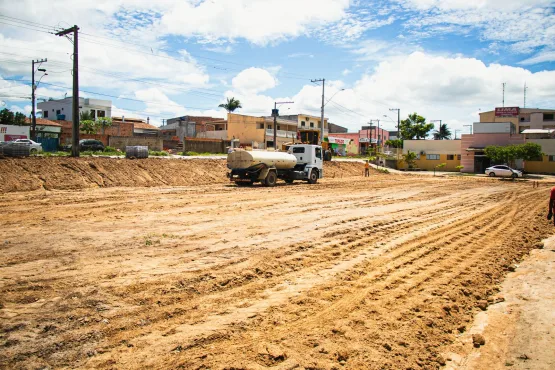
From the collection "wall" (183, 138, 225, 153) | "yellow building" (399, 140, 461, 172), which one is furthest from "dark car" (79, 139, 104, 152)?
"yellow building" (399, 140, 461, 172)

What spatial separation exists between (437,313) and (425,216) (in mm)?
8519

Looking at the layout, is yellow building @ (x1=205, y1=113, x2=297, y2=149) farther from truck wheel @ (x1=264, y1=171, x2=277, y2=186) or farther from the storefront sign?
truck wheel @ (x1=264, y1=171, x2=277, y2=186)

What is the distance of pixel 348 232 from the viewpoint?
9938 millimetres

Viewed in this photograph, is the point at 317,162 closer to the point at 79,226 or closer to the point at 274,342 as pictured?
the point at 79,226

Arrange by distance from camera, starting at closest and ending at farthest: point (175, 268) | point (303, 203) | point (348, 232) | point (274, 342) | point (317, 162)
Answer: point (274, 342) → point (175, 268) → point (348, 232) → point (303, 203) → point (317, 162)

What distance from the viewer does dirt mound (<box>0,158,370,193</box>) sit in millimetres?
17970

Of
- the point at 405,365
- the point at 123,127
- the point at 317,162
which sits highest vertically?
the point at 123,127

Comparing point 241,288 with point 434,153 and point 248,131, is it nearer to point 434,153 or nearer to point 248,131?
point 248,131

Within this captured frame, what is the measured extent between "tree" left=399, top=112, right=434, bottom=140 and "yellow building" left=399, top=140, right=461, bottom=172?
1197 cm

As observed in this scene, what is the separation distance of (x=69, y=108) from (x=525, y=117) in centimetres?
8541

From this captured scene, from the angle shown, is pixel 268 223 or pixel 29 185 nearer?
pixel 268 223

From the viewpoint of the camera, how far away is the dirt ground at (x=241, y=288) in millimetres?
4047

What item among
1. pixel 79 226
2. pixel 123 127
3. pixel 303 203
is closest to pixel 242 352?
pixel 79 226

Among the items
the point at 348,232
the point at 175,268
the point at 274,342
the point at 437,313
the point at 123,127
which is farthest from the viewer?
the point at 123,127
